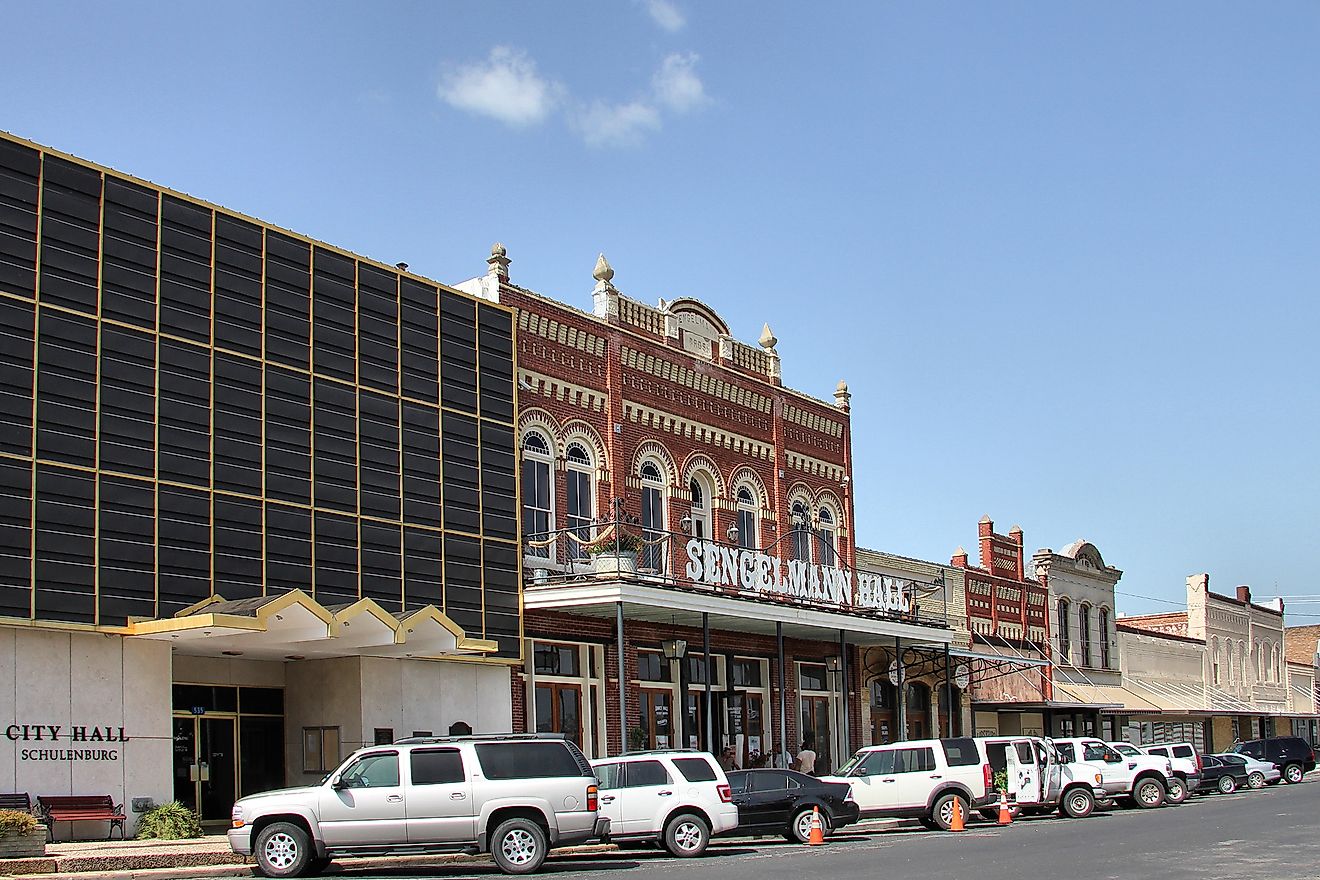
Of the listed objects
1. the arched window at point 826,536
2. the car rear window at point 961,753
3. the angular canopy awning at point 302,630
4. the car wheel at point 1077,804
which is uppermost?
the arched window at point 826,536

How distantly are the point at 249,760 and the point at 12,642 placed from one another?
20.6ft

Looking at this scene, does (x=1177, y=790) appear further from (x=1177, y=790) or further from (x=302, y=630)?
(x=302, y=630)

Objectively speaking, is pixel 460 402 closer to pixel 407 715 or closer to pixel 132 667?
pixel 407 715

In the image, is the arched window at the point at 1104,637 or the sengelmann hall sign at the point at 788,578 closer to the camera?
the sengelmann hall sign at the point at 788,578

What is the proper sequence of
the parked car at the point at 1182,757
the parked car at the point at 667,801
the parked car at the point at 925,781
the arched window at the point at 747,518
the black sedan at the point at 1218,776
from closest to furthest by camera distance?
the parked car at the point at 667,801
the parked car at the point at 925,781
the arched window at the point at 747,518
the parked car at the point at 1182,757
the black sedan at the point at 1218,776

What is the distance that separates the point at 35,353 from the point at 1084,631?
40.2m

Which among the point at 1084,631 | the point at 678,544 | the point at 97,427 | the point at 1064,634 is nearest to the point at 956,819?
the point at 678,544

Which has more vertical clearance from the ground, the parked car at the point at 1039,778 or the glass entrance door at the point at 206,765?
the glass entrance door at the point at 206,765

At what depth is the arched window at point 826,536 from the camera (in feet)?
129

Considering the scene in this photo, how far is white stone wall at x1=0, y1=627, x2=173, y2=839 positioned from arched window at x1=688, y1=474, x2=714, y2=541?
14457 mm

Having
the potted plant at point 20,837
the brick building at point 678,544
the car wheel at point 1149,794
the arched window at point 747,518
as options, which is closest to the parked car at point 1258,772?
the car wheel at point 1149,794

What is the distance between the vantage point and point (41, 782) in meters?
21.4

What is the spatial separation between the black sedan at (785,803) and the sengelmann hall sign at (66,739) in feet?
30.8

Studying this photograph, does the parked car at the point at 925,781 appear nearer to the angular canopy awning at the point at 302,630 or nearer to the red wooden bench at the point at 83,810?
the angular canopy awning at the point at 302,630
